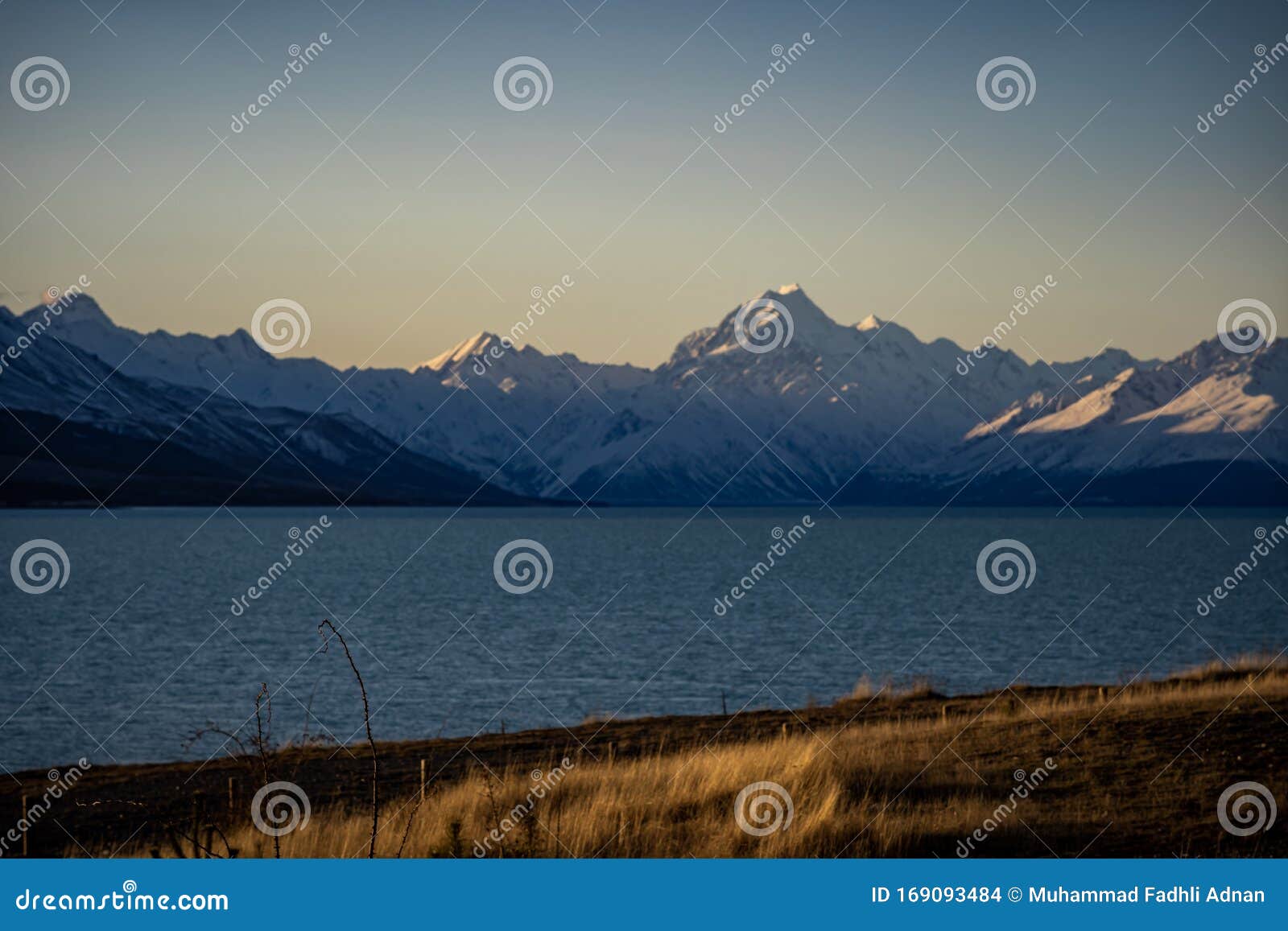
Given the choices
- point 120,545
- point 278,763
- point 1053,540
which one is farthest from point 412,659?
point 1053,540

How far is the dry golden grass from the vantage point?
1098cm

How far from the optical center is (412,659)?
1667 inches

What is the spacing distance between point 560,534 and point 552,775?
15727 centimetres

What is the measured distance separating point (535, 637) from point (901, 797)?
1470 inches

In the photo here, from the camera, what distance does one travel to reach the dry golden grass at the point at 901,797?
1098 centimetres

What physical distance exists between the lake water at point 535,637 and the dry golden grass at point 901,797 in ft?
15.4

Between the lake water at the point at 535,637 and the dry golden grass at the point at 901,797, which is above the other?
the lake water at the point at 535,637

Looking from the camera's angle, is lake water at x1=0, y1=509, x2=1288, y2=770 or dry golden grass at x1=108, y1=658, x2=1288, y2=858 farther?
lake water at x1=0, y1=509, x2=1288, y2=770

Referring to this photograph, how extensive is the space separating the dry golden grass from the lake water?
4.68 m

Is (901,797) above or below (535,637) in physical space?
below

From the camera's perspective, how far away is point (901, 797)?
13.1m

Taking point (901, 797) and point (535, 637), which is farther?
point (535, 637)

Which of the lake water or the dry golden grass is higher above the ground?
the lake water

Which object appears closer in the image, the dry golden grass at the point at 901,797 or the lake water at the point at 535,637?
the dry golden grass at the point at 901,797
